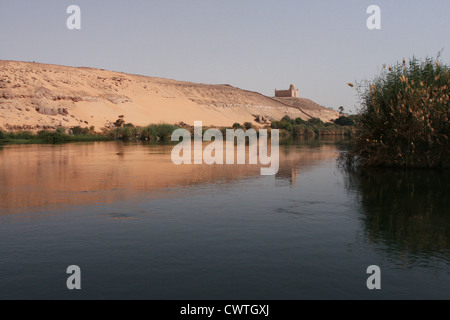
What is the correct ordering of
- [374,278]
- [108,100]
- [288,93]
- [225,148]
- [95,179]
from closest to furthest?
[374,278] < [95,179] < [225,148] < [108,100] < [288,93]

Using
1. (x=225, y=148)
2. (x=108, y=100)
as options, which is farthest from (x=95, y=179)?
(x=108, y=100)

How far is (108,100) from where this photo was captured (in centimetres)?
9175

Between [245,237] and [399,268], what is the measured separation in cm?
289

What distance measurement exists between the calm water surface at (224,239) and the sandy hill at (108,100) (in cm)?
5790

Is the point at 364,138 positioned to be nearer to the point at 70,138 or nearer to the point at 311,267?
the point at 311,267

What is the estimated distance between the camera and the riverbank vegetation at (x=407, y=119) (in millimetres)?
18672

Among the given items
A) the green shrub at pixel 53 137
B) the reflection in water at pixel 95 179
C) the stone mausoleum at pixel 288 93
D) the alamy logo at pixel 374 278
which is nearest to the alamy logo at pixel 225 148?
the reflection in water at pixel 95 179

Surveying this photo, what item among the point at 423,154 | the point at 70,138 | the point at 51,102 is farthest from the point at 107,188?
the point at 51,102

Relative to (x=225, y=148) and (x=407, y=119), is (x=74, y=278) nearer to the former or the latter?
(x=407, y=119)

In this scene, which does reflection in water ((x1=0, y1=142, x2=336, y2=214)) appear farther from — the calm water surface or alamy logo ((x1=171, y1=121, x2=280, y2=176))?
alamy logo ((x1=171, y1=121, x2=280, y2=176))

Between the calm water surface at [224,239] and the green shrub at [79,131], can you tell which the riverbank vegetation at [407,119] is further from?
the green shrub at [79,131]

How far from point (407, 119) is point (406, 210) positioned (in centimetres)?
901

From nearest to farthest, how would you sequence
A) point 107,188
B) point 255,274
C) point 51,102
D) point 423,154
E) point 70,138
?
point 255,274 → point 107,188 → point 423,154 → point 70,138 → point 51,102

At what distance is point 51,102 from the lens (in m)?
76.9
